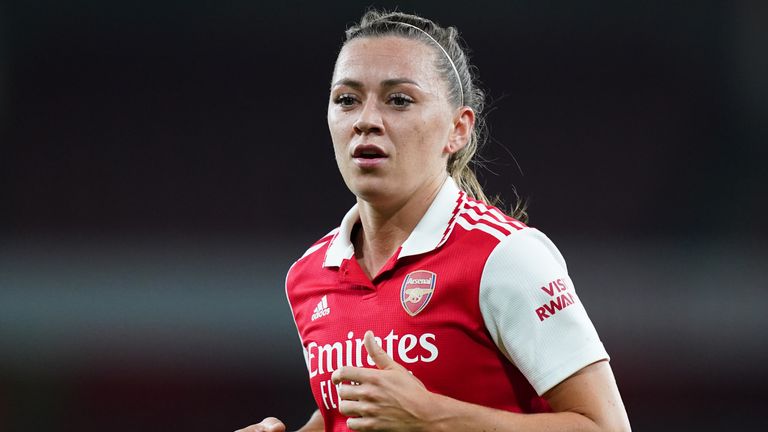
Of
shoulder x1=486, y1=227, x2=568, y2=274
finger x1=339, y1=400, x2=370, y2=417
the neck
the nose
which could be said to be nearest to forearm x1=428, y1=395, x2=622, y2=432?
finger x1=339, y1=400, x2=370, y2=417

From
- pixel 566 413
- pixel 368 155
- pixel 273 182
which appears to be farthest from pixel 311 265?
pixel 273 182

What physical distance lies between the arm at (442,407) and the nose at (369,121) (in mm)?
424

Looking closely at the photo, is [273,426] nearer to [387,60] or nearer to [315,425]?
[315,425]

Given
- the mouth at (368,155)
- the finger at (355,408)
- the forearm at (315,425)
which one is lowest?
the finger at (355,408)

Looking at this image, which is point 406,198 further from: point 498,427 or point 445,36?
point 498,427

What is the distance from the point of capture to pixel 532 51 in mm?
4266

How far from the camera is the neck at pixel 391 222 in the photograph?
1858 mm

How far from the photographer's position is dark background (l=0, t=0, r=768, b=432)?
3996 millimetres

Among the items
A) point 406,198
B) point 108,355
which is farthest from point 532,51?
point 406,198

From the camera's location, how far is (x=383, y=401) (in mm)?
1481

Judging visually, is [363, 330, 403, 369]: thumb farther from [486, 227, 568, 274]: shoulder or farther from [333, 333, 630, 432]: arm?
[486, 227, 568, 274]: shoulder

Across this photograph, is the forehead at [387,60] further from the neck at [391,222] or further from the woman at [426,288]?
the neck at [391,222]

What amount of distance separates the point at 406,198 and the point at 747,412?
104 inches

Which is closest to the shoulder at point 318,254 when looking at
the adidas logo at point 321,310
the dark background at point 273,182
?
the adidas logo at point 321,310
